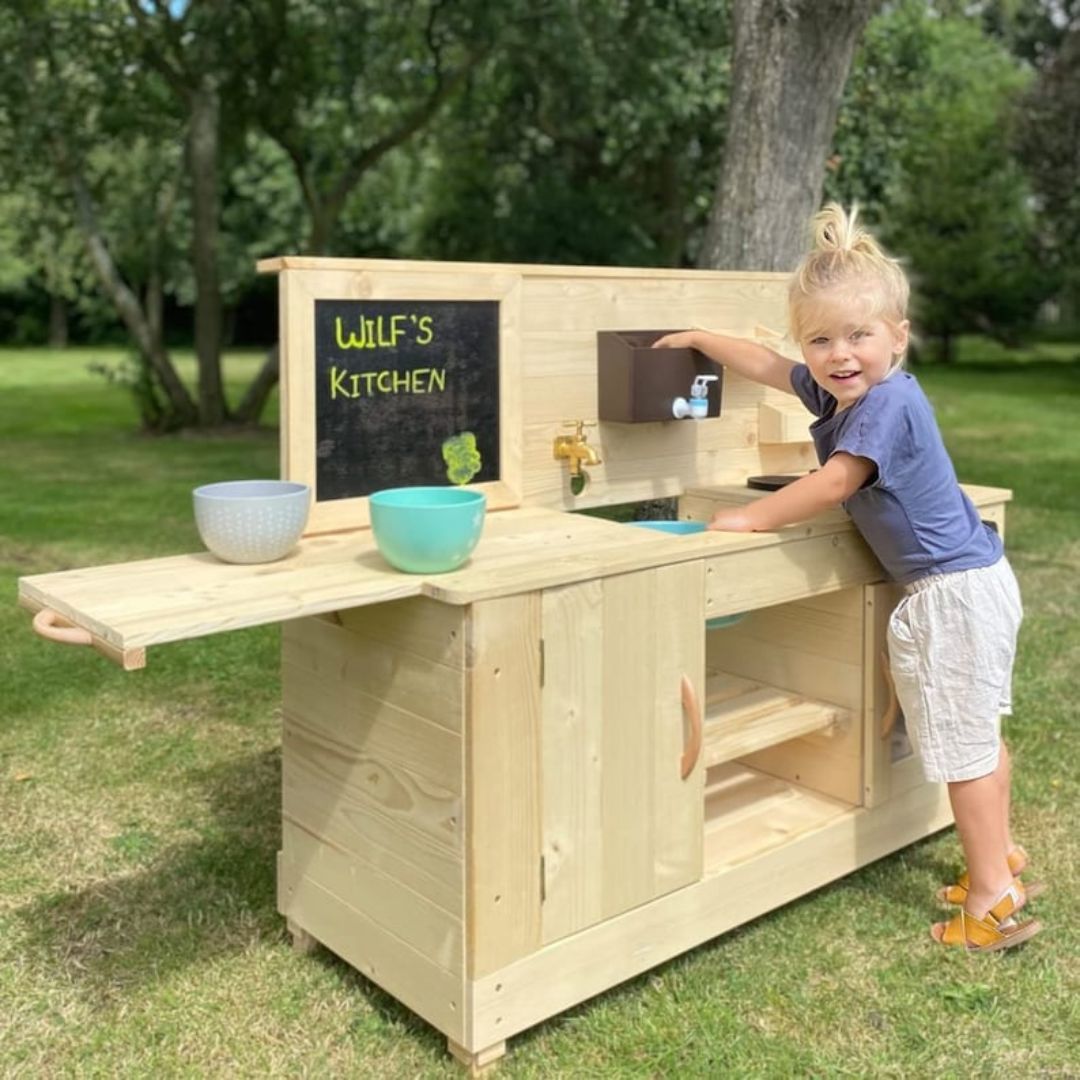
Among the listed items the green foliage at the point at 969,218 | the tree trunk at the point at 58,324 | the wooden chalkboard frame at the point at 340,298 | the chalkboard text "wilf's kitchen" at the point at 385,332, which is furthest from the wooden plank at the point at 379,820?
the tree trunk at the point at 58,324

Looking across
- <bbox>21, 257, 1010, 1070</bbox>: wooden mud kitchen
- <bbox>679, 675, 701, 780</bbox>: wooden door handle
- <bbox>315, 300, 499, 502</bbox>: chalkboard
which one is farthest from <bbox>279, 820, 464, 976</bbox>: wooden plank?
<bbox>315, 300, 499, 502</bbox>: chalkboard

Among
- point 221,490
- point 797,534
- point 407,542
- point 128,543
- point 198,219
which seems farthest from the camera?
point 198,219

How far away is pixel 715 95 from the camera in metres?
11.4

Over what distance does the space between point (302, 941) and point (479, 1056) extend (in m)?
0.54

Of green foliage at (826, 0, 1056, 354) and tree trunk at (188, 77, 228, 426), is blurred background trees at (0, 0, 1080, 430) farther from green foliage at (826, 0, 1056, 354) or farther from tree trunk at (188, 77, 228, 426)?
green foliage at (826, 0, 1056, 354)

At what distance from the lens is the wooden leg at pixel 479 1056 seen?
2084mm

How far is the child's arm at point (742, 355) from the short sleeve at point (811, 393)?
0.26 ft

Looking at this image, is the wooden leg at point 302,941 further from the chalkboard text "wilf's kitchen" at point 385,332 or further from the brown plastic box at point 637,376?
the brown plastic box at point 637,376

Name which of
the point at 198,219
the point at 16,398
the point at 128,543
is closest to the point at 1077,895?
the point at 128,543

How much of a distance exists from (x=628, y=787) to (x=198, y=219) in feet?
32.0

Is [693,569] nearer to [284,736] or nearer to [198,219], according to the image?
[284,736]

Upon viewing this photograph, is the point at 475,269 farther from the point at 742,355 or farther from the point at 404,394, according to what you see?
the point at 742,355

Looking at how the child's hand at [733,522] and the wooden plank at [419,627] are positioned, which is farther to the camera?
the child's hand at [733,522]

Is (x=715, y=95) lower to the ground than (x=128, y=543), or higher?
higher
